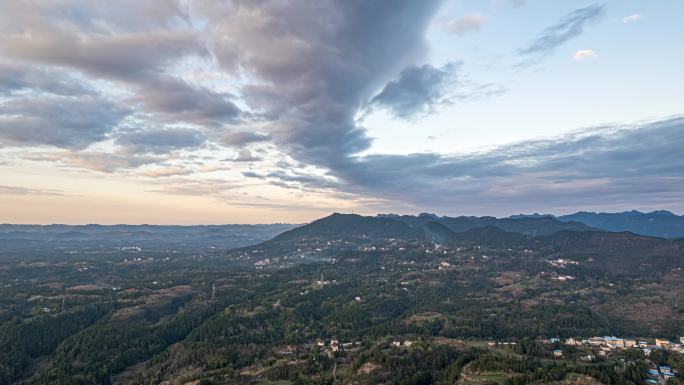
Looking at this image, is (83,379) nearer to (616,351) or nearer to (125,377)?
(125,377)

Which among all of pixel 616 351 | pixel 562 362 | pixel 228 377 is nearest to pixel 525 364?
pixel 562 362

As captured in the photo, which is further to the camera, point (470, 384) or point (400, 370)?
point (400, 370)

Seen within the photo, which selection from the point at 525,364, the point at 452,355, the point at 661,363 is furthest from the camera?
the point at 452,355

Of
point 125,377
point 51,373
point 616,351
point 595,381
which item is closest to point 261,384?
point 125,377

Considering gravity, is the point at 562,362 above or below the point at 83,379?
above

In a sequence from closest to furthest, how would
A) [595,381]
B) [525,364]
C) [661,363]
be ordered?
[595,381] < [525,364] < [661,363]

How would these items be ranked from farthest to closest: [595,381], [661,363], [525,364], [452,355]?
[452,355]
[661,363]
[525,364]
[595,381]

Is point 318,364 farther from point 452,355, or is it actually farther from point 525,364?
point 525,364

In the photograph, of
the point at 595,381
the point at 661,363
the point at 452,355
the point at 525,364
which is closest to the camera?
the point at 595,381

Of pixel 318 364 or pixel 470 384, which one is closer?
pixel 470 384
